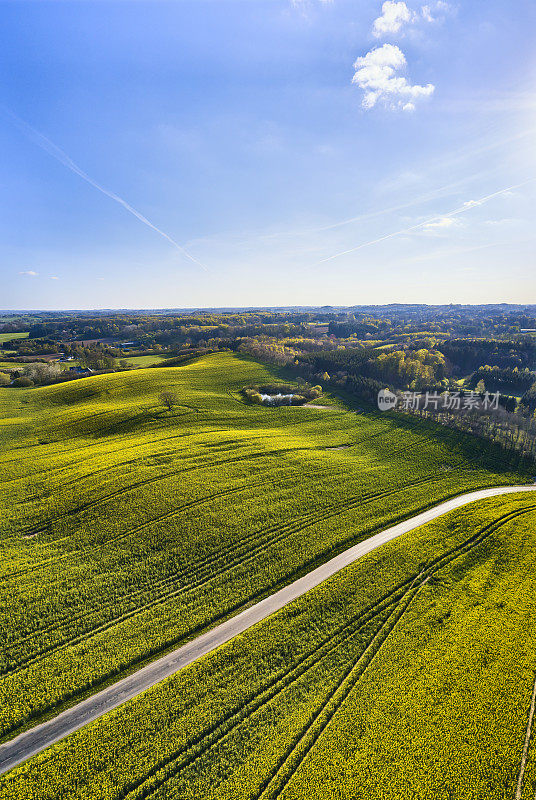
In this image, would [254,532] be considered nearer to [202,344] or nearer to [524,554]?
[524,554]

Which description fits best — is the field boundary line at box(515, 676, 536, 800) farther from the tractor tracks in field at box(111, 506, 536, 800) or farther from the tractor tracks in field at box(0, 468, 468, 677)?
the tractor tracks in field at box(0, 468, 468, 677)

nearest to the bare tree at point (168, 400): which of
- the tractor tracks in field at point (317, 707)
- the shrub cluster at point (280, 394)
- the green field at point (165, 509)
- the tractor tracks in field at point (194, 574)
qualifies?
the green field at point (165, 509)

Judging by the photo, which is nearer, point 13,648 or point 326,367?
point 13,648

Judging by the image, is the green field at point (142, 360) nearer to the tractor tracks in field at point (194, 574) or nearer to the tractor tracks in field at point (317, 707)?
the tractor tracks in field at point (194, 574)

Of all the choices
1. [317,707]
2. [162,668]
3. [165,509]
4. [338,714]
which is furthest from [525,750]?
[165,509]

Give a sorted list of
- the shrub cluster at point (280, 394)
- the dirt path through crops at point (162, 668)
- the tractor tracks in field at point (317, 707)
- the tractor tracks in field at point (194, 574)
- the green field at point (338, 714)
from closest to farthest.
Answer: the green field at point (338, 714) < the tractor tracks in field at point (317, 707) < the dirt path through crops at point (162, 668) < the tractor tracks in field at point (194, 574) < the shrub cluster at point (280, 394)

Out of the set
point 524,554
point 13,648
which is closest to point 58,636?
point 13,648
